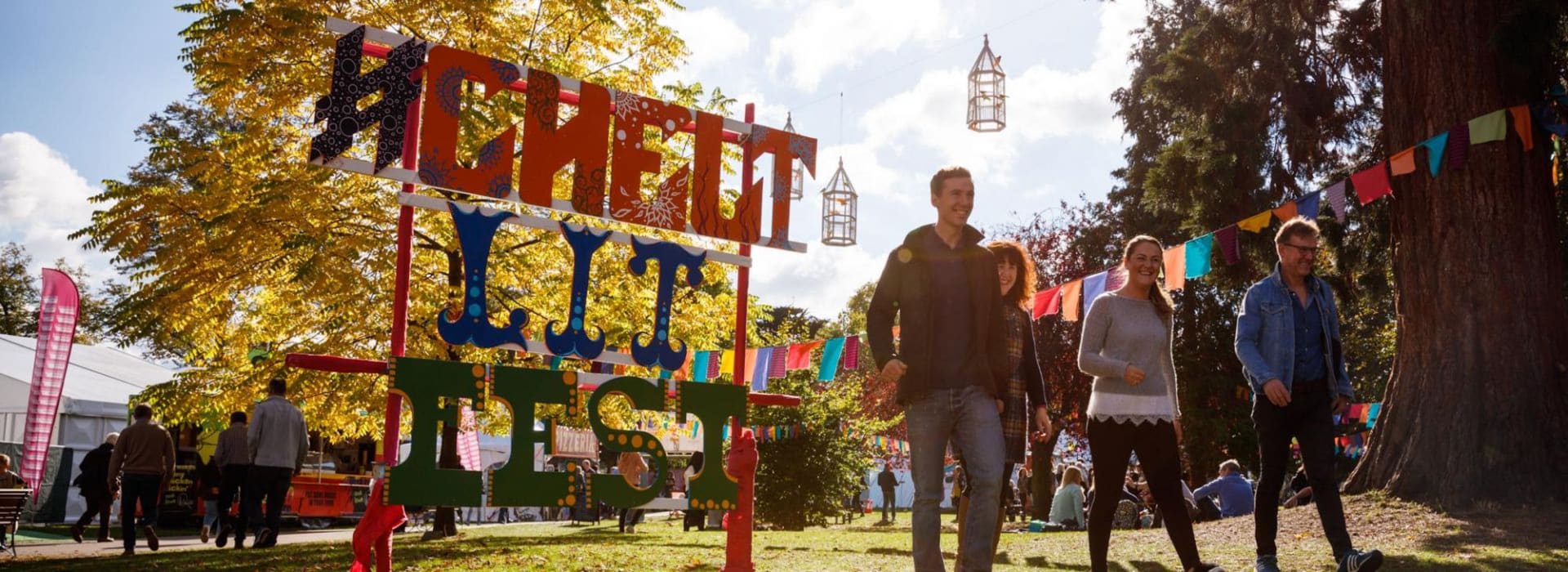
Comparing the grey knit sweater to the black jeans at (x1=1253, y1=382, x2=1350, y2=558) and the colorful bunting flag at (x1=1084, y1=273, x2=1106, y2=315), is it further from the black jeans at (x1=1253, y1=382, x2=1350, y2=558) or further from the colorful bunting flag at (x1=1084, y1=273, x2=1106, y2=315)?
the colorful bunting flag at (x1=1084, y1=273, x2=1106, y2=315)

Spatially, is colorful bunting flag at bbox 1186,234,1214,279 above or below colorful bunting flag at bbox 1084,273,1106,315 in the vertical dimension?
above

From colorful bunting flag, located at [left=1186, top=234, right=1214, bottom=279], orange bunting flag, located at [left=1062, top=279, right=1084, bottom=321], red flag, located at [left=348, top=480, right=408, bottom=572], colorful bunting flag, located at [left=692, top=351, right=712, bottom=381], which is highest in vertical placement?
colorful bunting flag, located at [left=1186, top=234, right=1214, bottom=279]

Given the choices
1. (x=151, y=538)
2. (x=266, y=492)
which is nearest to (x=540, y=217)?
(x=266, y=492)

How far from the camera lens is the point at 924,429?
468 centimetres

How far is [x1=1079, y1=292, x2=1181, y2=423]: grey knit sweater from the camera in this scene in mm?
5625

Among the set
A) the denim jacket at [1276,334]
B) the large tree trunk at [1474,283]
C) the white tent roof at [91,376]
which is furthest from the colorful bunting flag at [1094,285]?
the white tent roof at [91,376]

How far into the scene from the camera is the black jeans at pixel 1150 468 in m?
5.59

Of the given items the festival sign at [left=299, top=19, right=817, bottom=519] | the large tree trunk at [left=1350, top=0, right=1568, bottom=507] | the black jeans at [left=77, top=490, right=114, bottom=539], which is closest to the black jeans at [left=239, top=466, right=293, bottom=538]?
the black jeans at [left=77, top=490, right=114, bottom=539]

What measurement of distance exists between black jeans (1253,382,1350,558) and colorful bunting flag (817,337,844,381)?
466 inches

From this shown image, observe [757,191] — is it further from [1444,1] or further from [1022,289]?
[1444,1]

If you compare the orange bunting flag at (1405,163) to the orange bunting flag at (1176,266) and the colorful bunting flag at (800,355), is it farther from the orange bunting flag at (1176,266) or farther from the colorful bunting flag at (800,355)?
the colorful bunting flag at (800,355)

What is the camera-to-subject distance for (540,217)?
6.22m

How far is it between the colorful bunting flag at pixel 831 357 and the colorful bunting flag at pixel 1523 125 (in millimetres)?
10120

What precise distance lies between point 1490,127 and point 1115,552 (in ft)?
14.2
